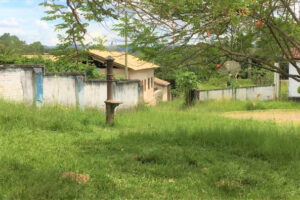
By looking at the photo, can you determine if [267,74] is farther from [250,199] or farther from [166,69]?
[250,199]

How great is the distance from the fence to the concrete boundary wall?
28.2ft

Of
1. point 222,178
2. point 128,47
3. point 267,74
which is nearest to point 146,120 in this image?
point 128,47

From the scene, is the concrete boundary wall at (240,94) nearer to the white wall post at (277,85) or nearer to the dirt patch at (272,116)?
the white wall post at (277,85)

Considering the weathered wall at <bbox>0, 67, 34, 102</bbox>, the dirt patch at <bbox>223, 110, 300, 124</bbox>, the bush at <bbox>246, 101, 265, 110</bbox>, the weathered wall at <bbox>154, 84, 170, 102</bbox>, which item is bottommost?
the dirt patch at <bbox>223, 110, 300, 124</bbox>

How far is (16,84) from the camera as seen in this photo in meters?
11.3

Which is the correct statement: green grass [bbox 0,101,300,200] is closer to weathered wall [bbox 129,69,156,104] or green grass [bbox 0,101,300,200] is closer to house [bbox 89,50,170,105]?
house [bbox 89,50,170,105]

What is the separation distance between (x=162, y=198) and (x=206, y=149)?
276 cm

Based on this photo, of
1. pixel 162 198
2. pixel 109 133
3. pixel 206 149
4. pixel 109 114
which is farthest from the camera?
pixel 109 114

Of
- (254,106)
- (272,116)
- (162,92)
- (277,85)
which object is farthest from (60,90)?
(162,92)

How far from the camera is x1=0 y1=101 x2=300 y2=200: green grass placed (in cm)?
433

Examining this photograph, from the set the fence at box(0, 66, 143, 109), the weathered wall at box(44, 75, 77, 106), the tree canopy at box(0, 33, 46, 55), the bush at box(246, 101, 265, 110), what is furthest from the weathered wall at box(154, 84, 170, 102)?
the weathered wall at box(44, 75, 77, 106)

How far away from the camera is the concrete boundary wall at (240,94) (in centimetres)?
2223

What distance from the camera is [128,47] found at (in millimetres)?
6449

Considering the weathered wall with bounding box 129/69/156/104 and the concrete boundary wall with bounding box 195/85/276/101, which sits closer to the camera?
the concrete boundary wall with bounding box 195/85/276/101
